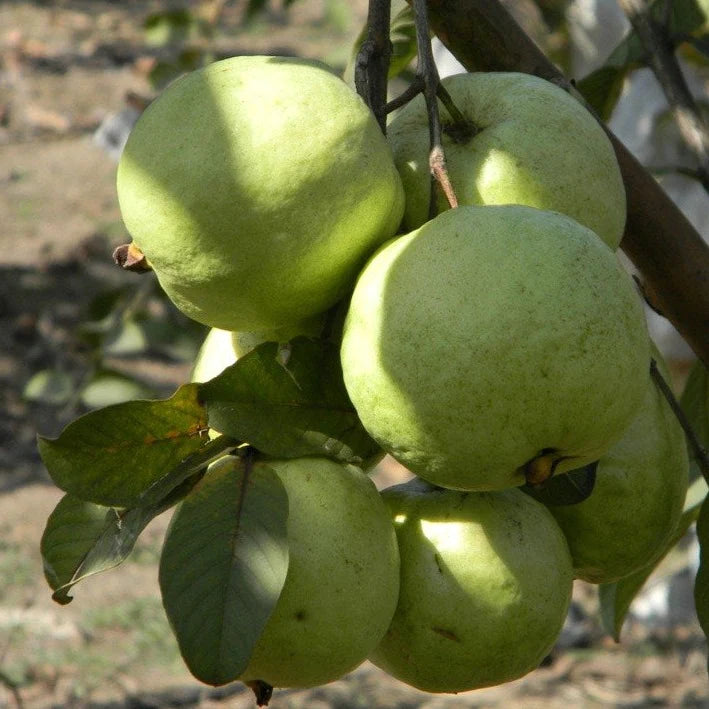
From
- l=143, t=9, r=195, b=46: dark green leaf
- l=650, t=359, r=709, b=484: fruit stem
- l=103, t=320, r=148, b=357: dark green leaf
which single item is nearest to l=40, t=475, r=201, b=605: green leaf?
l=650, t=359, r=709, b=484: fruit stem

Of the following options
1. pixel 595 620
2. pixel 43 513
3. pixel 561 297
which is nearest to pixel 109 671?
pixel 43 513

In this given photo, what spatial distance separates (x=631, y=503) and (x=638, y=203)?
329 mm

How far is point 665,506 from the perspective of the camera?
106 cm

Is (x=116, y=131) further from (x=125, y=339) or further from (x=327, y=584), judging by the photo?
(x=327, y=584)

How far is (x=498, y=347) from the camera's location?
0.77 metres

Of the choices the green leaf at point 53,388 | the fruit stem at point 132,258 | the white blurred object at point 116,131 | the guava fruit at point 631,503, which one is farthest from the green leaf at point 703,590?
the white blurred object at point 116,131

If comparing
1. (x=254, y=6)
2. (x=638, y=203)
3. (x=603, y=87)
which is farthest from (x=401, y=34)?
(x=254, y=6)

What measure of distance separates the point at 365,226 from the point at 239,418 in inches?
7.3

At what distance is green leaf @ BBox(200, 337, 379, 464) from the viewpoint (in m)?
0.91

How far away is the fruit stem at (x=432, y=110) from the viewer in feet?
2.88

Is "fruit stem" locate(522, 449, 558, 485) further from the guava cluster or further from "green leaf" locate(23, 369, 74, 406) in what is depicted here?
"green leaf" locate(23, 369, 74, 406)

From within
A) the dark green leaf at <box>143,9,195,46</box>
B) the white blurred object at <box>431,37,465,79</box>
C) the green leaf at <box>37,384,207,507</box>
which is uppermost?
the green leaf at <box>37,384,207,507</box>

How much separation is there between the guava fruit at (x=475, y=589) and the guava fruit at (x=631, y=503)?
58mm

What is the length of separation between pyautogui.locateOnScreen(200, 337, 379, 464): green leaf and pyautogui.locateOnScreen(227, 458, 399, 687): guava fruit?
26mm
